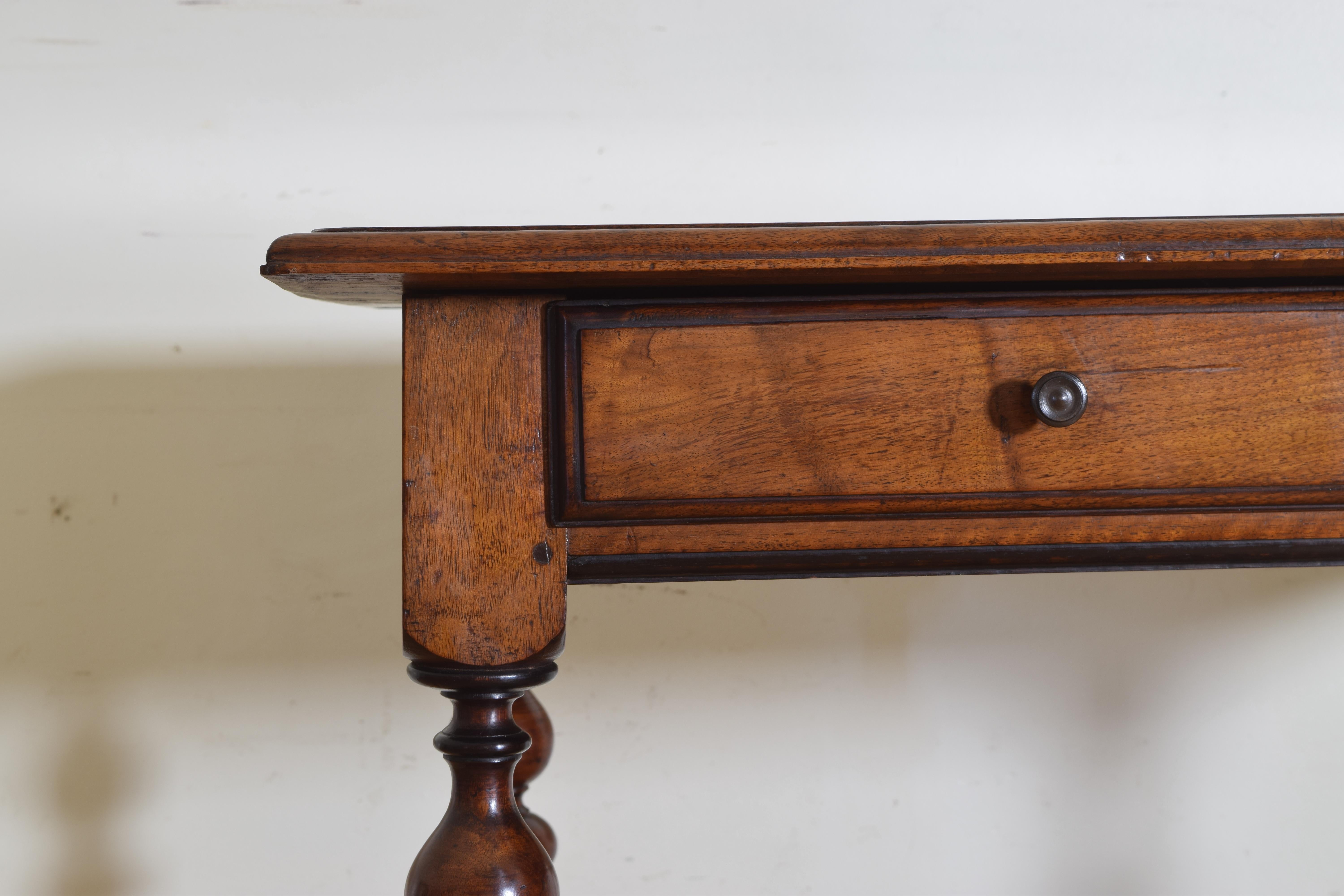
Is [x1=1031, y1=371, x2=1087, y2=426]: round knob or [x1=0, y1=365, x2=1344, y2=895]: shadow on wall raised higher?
[x1=1031, y1=371, x2=1087, y2=426]: round knob

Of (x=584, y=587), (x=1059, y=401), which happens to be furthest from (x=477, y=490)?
(x=584, y=587)

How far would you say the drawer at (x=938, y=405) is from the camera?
0.49 metres

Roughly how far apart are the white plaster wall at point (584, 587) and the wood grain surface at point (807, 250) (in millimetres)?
553

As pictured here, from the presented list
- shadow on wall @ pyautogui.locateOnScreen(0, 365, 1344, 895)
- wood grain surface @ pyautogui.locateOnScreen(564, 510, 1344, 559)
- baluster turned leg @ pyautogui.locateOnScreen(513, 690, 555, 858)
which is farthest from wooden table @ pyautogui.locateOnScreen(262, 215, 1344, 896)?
shadow on wall @ pyautogui.locateOnScreen(0, 365, 1344, 895)

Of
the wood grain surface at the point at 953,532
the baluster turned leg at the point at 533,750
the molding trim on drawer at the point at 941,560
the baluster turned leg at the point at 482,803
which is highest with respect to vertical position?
the wood grain surface at the point at 953,532

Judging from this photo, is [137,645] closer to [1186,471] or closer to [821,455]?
[821,455]

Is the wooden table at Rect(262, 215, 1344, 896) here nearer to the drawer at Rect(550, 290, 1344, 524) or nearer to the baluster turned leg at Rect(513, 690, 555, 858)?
the drawer at Rect(550, 290, 1344, 524)

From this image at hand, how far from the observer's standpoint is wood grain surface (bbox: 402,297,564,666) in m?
0.47

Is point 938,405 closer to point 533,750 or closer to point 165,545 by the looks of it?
point 533,750

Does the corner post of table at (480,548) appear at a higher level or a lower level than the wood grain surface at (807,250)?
lower

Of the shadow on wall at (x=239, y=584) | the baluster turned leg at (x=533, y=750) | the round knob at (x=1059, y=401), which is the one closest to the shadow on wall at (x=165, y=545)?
the shadow on wall at (x=239, y=584)

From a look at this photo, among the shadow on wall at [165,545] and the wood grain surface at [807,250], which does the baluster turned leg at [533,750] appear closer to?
the shadow on wall at [165,545]

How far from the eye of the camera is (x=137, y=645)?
98cm

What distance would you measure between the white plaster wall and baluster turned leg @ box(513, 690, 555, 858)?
164mm
